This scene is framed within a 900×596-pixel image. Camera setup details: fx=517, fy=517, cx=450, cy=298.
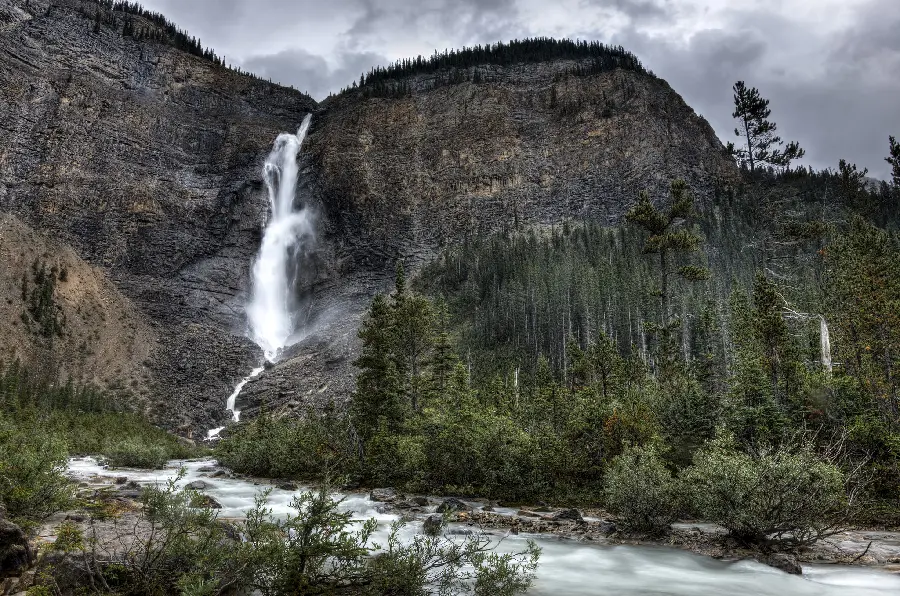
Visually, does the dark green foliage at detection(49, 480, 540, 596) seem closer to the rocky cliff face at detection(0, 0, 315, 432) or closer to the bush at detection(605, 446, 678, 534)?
the bush at detection(605, 446, 678, 534)

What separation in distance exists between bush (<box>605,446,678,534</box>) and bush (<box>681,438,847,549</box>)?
1186mm

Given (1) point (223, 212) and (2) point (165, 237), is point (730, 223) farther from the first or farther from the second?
(2) point (165, 237)

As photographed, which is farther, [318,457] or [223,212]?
[223,212]

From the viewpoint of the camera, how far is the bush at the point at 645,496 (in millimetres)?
15148

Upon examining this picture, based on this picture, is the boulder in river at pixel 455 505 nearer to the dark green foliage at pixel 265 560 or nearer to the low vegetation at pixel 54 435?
the dark green foliage at pixel 265 560

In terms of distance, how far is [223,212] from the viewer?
8788 centimetres

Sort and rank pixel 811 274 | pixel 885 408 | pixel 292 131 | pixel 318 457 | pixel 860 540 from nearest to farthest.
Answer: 1. pixel 860 540
2. pixel 885 408
3. pixel 318 457
4. pixel 811 274
5. pixel 292 131

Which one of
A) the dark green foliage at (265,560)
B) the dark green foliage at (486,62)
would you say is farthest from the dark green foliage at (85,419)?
the dark green foliage at (486,62)

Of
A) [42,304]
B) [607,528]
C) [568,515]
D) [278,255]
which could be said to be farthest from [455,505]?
[278,255]

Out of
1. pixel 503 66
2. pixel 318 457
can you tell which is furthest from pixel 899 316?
pixel 503 66

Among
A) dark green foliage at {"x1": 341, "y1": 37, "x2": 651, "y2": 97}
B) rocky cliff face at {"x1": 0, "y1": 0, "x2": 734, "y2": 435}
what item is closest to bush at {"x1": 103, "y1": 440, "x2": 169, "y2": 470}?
rocky cliff face at {"x1": 0, "y1": 0, "x2": 734, "y2": 435}

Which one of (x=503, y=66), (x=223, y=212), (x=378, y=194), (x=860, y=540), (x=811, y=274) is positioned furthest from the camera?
(x=503, y=66)

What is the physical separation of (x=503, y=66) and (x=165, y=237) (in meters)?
82.0

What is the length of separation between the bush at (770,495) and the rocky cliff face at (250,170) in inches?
1786
